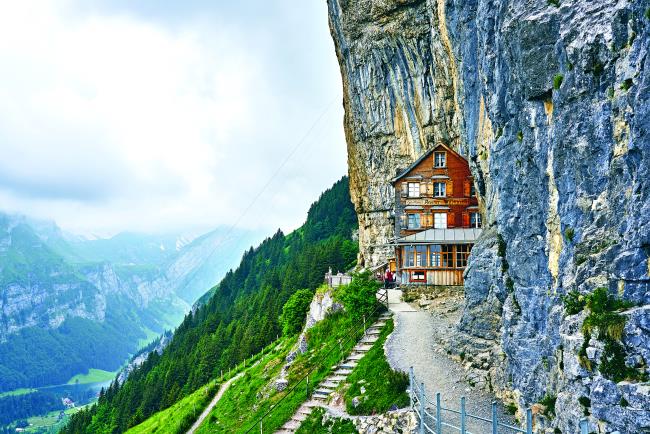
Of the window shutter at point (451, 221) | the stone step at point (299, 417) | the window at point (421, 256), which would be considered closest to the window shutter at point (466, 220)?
the window shutter at point (451, 221)

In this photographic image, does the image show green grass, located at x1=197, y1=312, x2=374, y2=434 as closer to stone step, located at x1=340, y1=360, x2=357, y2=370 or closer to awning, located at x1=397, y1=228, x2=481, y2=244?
stone step, located at x1=340, y1=360, x2=357, y2=370

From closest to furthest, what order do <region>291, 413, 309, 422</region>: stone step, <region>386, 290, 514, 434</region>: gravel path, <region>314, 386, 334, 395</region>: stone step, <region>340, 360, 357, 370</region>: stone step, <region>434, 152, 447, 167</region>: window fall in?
<region>386, 290, 514, 434</region>: gravel path, <region>291, 413, 309, 422</region>: stone step, <region>314, 386, 334, 395</region>: stone step, <region>340, 360, 357, 370</region>: stone step, <region>434, 152, 447, 167</region>: window

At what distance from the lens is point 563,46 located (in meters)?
17.9

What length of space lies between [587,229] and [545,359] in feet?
18.7

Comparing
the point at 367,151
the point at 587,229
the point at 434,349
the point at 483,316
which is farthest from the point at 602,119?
the point at 367,151

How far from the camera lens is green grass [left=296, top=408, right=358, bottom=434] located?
88.9 feet

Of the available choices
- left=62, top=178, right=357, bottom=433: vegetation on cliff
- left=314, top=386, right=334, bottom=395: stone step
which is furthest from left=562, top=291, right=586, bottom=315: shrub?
left=62, top=178, right=357, bottom=433: vegetation on cliff

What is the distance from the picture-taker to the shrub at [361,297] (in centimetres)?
3809

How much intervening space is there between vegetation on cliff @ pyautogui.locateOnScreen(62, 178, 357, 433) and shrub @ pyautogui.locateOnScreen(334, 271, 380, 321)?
1562 inches

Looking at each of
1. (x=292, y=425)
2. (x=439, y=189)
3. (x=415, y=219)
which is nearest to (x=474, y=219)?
(x=439, y=189)

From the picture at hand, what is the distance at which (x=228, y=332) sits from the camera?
99188 millimetres

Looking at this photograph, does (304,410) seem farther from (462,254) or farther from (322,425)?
(462,254)

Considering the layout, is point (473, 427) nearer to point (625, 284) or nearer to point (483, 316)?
point (483, 316)

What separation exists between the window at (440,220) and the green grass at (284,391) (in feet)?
48.0
